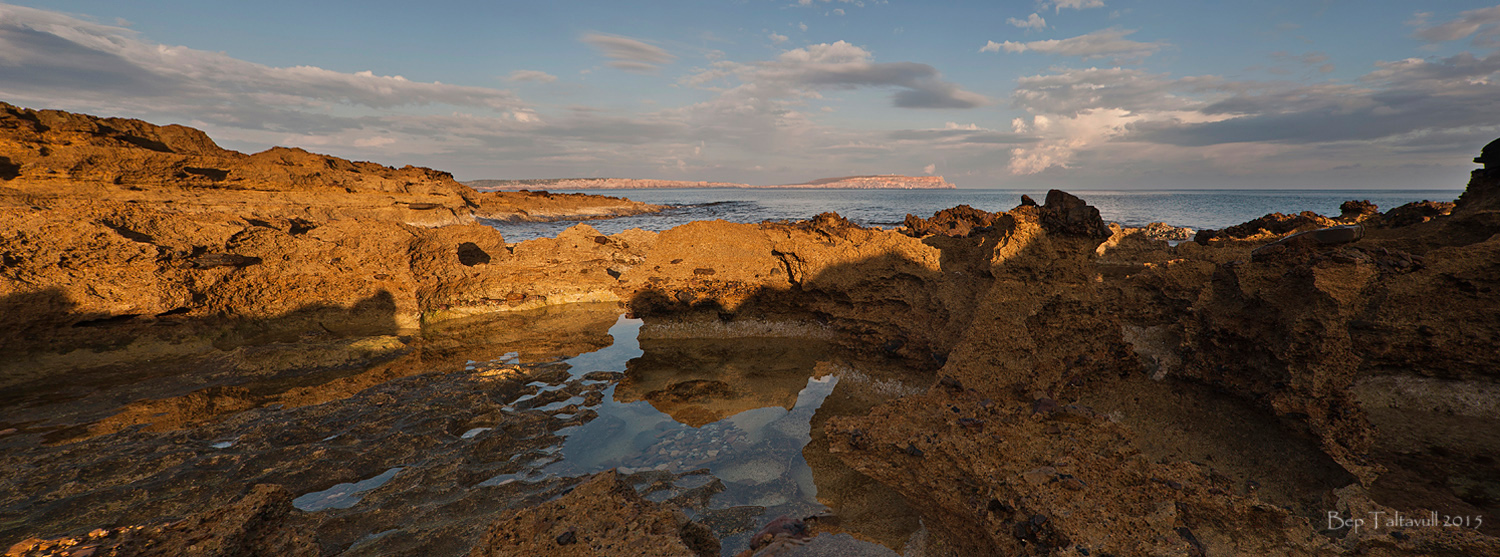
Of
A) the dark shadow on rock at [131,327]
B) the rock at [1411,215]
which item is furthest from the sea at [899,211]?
the dark shadow on rock at [131,327]

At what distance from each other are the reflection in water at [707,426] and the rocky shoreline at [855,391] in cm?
12

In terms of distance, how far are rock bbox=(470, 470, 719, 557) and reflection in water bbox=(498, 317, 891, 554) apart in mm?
1046

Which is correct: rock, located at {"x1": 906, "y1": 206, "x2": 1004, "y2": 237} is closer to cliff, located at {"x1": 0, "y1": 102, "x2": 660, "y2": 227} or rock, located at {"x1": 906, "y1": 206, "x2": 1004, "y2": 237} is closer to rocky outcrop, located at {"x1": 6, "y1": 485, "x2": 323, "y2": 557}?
rocky outcrop, located at {"x1": 6, "y1": 485, "x2": 323, "y2": 557}

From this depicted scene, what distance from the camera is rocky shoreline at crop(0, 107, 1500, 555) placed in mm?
2770

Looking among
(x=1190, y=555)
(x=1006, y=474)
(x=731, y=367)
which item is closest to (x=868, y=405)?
(x=731, y=367)

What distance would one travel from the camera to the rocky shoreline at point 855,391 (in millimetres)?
2770

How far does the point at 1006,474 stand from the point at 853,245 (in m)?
4.58

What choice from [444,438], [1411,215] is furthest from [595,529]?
[1411,215]

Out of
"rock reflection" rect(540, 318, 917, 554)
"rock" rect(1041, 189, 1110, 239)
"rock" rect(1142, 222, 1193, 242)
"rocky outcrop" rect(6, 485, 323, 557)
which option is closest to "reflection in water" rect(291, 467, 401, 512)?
"rocky outcrop" rect(6, 485, 323, 557)

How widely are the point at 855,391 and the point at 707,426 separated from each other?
187 centimetres

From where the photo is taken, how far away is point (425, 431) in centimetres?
509

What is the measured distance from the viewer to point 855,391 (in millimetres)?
6184

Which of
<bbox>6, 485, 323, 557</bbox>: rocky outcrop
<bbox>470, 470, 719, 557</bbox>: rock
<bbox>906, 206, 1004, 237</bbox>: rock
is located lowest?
<bbox>6, 485, 323, 557</bbox>: rocky outcrop

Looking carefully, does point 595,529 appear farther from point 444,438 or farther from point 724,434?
point 444,438
